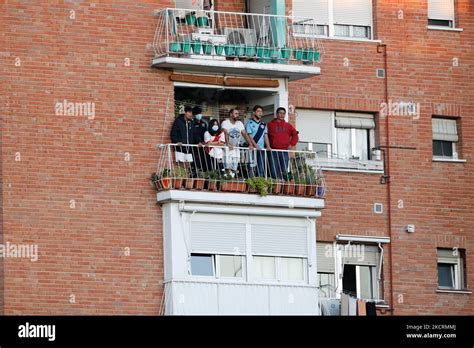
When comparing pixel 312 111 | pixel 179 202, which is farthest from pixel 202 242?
pixel 312 111

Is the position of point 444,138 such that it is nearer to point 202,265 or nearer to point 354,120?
point 354,120

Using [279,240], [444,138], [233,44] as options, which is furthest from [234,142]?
[444,138]

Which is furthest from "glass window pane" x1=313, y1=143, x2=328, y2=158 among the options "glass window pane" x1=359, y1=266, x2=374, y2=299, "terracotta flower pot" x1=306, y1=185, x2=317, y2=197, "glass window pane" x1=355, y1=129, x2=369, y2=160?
"glass window pane" x1=359, y1=266, x2=374, y2=299

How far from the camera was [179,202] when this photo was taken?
180ft

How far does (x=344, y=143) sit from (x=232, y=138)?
13.1 feet

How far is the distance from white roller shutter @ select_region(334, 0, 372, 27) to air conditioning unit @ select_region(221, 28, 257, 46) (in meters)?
2.86

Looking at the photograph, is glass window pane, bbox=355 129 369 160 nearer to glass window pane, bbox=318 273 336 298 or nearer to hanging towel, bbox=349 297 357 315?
glass window pane, bbox=318 273 336 298

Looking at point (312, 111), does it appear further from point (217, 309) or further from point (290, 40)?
point (217, 309)

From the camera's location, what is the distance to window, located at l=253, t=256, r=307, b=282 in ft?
183

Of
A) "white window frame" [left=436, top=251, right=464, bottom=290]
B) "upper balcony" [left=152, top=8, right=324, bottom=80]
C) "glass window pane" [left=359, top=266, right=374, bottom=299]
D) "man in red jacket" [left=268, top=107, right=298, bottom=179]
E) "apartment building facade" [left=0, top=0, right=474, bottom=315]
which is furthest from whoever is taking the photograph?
"white window frame" [left=436, top=251, right=464, bottom=290]

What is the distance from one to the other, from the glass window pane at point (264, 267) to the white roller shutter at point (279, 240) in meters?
0.13

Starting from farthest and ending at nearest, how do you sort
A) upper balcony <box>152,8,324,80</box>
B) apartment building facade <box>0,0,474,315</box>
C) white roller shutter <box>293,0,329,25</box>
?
Answer: 1. white roller shutter <box>293,0,329,25</box>
2. upper balcony <box>152,8,324,80</box>
3. apartment building facade <box>0,0,474,315</box>

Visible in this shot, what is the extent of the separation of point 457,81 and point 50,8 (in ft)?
33.4

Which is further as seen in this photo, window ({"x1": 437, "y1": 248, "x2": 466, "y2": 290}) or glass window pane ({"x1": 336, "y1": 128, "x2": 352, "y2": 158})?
window ({"x1": 437, "y1": 248, "x2": 466, "y2": 290})
